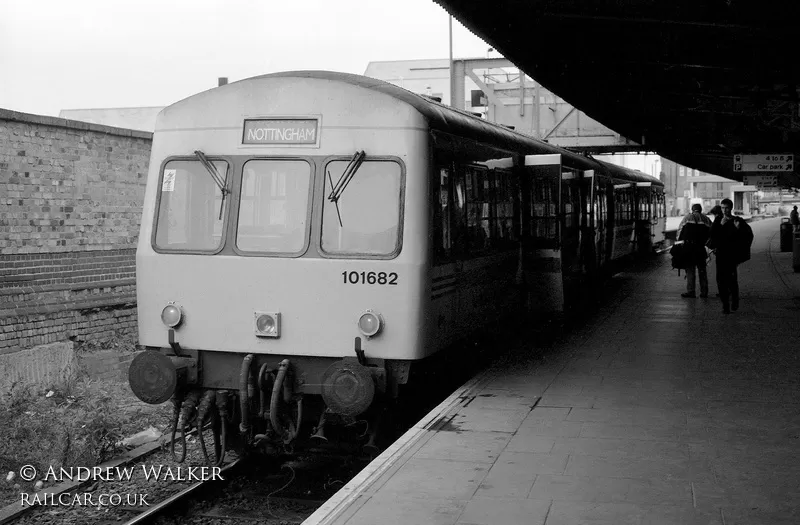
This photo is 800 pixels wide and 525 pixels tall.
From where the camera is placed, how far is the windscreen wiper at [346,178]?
7926 millimetres

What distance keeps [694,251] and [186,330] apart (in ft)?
37.2

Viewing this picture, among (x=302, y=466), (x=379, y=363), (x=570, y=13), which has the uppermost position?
(x=570, y=13)

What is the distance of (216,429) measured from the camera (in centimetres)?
809

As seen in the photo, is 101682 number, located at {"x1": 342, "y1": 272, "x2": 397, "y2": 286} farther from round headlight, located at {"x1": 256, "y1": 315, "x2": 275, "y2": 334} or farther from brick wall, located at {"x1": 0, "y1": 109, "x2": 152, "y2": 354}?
brick wall, located at {"x1": 0, "y1": 109, "x2": 152, "y2": 354}

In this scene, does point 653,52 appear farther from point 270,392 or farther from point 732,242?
point 270,392

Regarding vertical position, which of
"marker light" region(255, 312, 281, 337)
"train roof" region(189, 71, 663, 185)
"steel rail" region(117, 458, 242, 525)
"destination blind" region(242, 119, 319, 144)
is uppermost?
"train roof" region(189, 71, 663, 185)

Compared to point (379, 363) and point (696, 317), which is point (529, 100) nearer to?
point (696, 317)

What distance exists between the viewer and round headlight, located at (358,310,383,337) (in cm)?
783

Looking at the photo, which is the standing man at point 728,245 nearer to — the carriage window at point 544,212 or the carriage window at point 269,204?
the carriage window at point 544,212

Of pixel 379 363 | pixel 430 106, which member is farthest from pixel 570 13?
pixel 379 363

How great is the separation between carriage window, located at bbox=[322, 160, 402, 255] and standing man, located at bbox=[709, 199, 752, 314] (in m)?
8.49

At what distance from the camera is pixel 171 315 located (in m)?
8.20

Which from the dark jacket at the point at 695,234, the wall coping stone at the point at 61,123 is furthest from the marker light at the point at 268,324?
the dark jacket at the point at 695,234

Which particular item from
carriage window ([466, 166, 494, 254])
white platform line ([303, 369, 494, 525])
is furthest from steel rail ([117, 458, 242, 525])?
carriage window ([466, 166, 494, 254])
